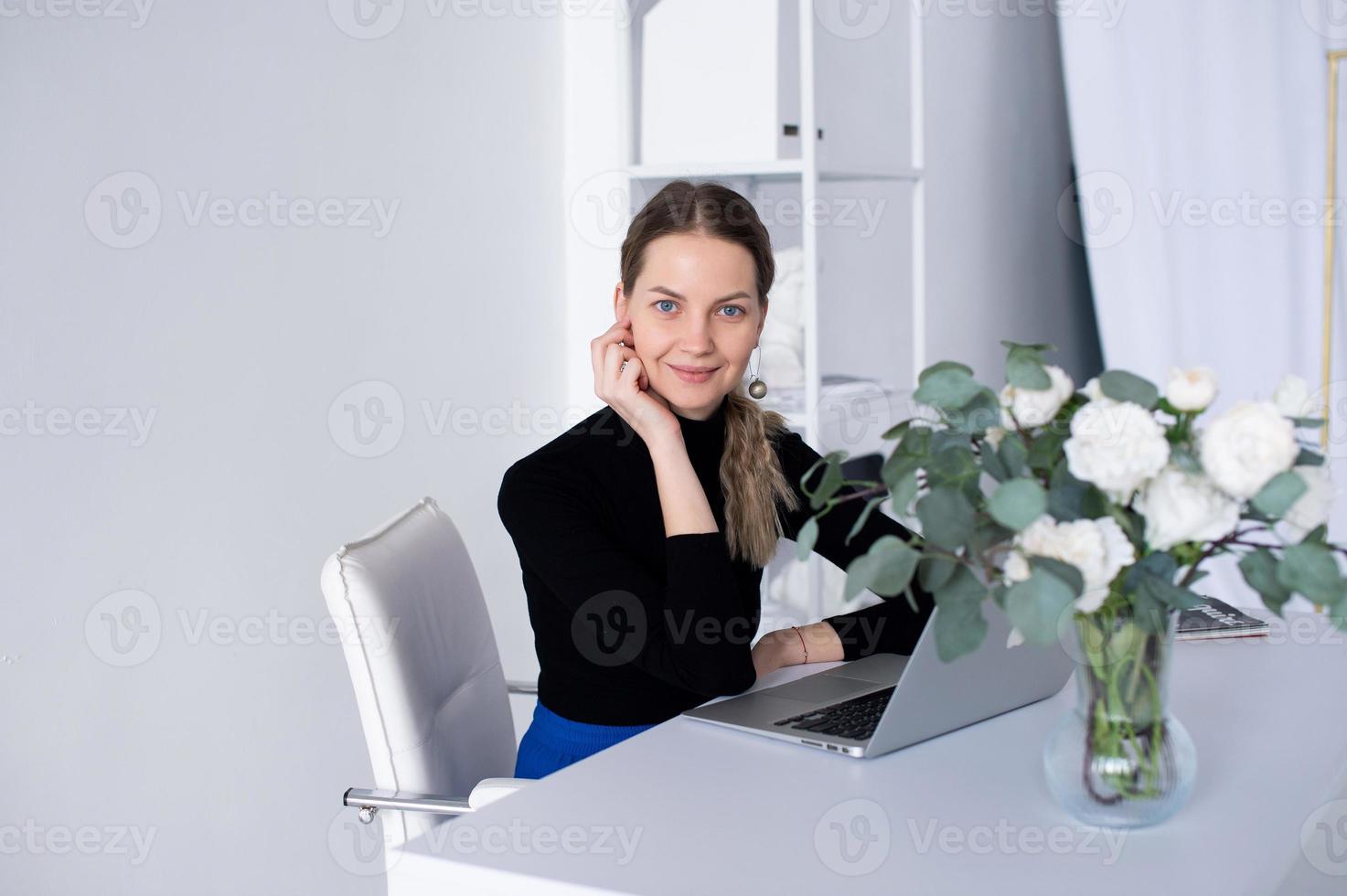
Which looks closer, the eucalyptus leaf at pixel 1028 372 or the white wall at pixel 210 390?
the eucalyptus leaf at pixel 1028 372

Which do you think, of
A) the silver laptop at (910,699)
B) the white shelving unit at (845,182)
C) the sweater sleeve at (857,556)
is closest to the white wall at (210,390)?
the white shelving unit at (845,182)

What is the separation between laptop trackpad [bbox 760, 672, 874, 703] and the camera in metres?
1.42

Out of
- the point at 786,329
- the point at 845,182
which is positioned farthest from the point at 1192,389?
the point at 845,182

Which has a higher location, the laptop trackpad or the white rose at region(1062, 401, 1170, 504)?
the white rose at region(1062, 401, 1170, 504)

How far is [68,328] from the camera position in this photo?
5.78 feet

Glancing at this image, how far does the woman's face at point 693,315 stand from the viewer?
1.68 metres

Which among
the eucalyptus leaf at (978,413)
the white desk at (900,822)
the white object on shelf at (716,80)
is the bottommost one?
the white desk at (900,822)

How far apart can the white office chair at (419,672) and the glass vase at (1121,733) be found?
0.53 m

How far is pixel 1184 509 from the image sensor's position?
871 mm

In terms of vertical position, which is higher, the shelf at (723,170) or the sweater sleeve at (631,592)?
the shelf at (723,170)

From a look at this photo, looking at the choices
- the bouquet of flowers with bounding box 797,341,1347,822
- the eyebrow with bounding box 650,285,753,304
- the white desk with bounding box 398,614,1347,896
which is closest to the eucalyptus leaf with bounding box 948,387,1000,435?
the bouquet of flowers with bounding box 797,341,1347,822

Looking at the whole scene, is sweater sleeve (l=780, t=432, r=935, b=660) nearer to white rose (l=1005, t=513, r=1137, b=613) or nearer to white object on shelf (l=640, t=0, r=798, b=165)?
white rose (l=1005, t=513, r=1137, b=613)

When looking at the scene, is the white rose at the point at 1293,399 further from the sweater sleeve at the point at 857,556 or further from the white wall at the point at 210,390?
the white wall at the point at 210,390

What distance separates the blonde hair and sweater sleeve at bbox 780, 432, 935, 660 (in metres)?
0.06
